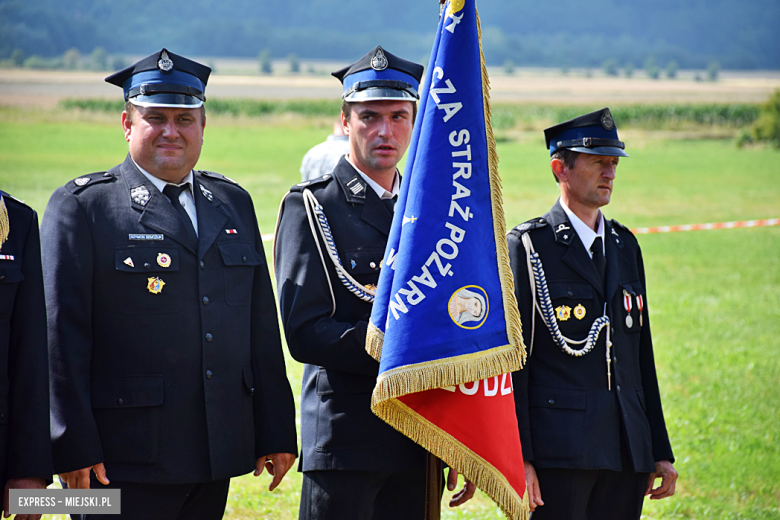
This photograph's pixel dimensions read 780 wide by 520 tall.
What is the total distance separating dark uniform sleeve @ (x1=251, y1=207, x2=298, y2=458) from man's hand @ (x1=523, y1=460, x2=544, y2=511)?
872mm

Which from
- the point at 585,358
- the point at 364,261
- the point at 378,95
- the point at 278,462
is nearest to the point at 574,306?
the point at 585,358

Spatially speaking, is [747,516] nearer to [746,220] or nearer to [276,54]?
[746,220]

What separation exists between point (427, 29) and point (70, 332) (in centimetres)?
14491

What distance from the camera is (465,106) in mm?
2670

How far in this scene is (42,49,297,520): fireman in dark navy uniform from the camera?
2.59 metres

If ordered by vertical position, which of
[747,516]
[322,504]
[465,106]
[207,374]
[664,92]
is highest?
[664,92]

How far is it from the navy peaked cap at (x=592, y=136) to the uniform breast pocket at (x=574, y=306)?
571 millimetres

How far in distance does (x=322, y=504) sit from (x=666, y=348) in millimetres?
6331

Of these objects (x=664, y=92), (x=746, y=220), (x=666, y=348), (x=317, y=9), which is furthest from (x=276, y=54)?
(x=666, y=348)

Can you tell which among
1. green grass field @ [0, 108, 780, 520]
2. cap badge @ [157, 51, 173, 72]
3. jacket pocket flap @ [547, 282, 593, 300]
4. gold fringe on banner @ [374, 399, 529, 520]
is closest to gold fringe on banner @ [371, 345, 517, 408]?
gold fringe on banner @ [374, 399, 529, 520]

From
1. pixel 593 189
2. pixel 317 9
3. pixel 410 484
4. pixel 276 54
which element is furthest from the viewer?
pixel 317 9

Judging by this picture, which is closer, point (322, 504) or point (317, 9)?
point (322, 504)

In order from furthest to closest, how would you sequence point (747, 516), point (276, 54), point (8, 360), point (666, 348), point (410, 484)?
point (276, 54) < point (666, 348) < point (747, 516) < point (410, 484) < point (8, 360)

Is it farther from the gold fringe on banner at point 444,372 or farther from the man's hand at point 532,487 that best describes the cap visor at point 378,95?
the man's hand at point 532,487
